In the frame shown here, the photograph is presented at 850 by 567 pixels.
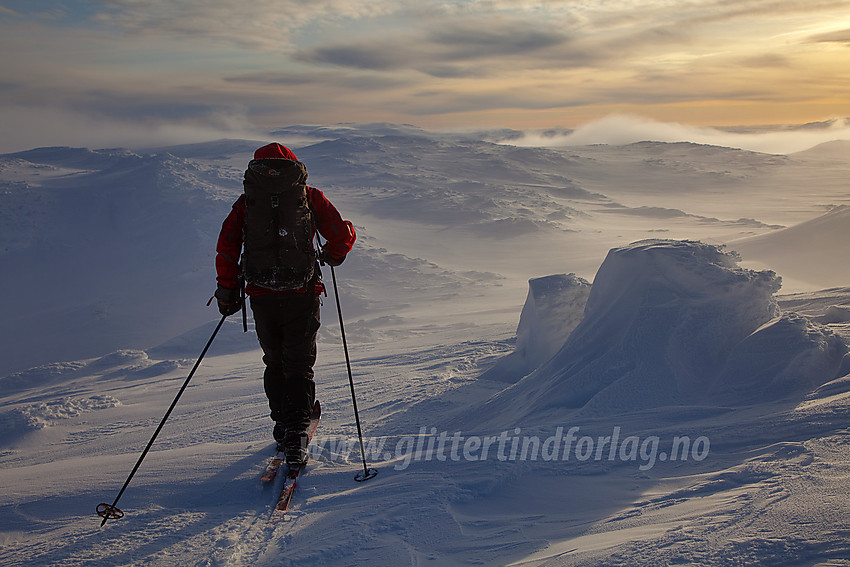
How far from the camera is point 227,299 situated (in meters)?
3.40

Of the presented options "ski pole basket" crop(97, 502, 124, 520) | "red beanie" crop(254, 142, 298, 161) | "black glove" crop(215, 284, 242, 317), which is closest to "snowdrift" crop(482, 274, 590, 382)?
"black glove" crop(215, 284, 242, 317)

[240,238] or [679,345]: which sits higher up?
[240,238]

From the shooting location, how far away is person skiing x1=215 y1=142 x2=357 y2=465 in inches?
127

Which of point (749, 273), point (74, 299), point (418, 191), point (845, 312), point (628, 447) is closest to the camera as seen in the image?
point (628, 447)

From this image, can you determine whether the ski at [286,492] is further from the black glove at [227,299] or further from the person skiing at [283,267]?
the black glove at [227,299]

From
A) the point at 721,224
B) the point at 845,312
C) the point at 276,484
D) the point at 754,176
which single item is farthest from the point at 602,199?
the point at 276,484

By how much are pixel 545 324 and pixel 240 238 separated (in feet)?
13.1

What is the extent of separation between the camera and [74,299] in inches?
908

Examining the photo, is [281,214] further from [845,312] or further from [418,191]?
[418,191]

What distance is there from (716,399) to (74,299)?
83.2 ft

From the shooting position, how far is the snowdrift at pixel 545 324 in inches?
251

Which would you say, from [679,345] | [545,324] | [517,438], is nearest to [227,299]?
[517,438]

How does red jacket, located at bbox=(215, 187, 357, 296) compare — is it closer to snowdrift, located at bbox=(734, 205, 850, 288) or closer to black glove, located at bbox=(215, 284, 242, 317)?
black glove, located at bbox=(215, 284, 242, 317)

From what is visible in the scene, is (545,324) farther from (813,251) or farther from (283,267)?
(813,251)
